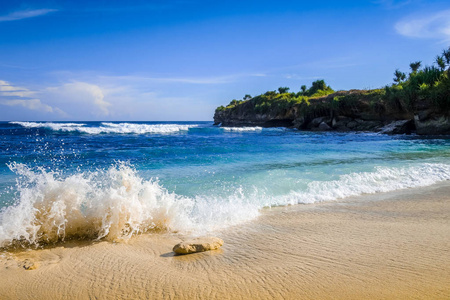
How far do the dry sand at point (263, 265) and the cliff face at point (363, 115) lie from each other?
27426 millimetres

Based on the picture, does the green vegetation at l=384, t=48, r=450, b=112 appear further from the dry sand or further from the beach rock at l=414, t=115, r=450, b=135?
the dry sand

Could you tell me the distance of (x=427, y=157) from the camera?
1365 cm

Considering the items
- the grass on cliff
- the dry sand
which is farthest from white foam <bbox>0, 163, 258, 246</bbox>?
the grass on cliff

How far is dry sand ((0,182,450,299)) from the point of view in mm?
3064

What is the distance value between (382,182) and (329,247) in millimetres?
5965

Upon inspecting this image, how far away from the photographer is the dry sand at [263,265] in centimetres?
306

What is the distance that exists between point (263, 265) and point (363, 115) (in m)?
43.7

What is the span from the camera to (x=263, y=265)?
366cm

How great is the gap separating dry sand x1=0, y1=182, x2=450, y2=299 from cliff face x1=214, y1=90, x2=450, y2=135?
1080 inches

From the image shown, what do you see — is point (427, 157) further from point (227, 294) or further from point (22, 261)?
point (22, 261)

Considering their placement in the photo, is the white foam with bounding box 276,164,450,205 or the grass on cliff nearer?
the white foam with bounding box 276,164,450,205

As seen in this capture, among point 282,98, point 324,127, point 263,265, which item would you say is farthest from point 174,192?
point 282,98

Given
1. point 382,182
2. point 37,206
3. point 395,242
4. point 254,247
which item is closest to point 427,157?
point 382,182

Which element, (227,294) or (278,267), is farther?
(278,267)
